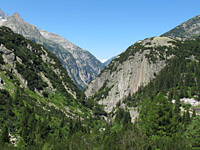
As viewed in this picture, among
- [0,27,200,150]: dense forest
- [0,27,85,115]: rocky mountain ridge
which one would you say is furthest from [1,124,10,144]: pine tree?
[0,27,85,115]: rocky mountain ridge

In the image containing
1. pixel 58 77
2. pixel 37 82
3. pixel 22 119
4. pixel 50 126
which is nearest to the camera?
pixel 22 119

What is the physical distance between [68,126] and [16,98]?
25.6 meters

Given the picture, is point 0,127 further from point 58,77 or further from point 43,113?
point 58,77

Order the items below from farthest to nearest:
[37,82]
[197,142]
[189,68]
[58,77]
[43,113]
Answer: [189,68]
[58,77]
[37,82]
[43,113]
[197,142]

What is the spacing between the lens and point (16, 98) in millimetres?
89125

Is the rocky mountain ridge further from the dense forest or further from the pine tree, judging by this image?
the pine tree

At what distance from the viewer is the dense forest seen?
187 feet

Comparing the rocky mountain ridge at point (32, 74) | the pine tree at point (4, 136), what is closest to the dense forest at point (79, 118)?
the pine tree at point (4, 136)

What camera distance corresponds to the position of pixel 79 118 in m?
104

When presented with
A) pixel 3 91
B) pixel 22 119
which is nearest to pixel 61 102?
pixel 3 91

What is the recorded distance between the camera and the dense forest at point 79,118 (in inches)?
2243

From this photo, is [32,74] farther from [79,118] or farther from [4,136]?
[4,136]

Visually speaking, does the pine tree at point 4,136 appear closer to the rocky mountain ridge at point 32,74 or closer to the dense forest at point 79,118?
the dense forest at point 79,118

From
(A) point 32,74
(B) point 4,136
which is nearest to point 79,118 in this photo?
(A) point 32,74
